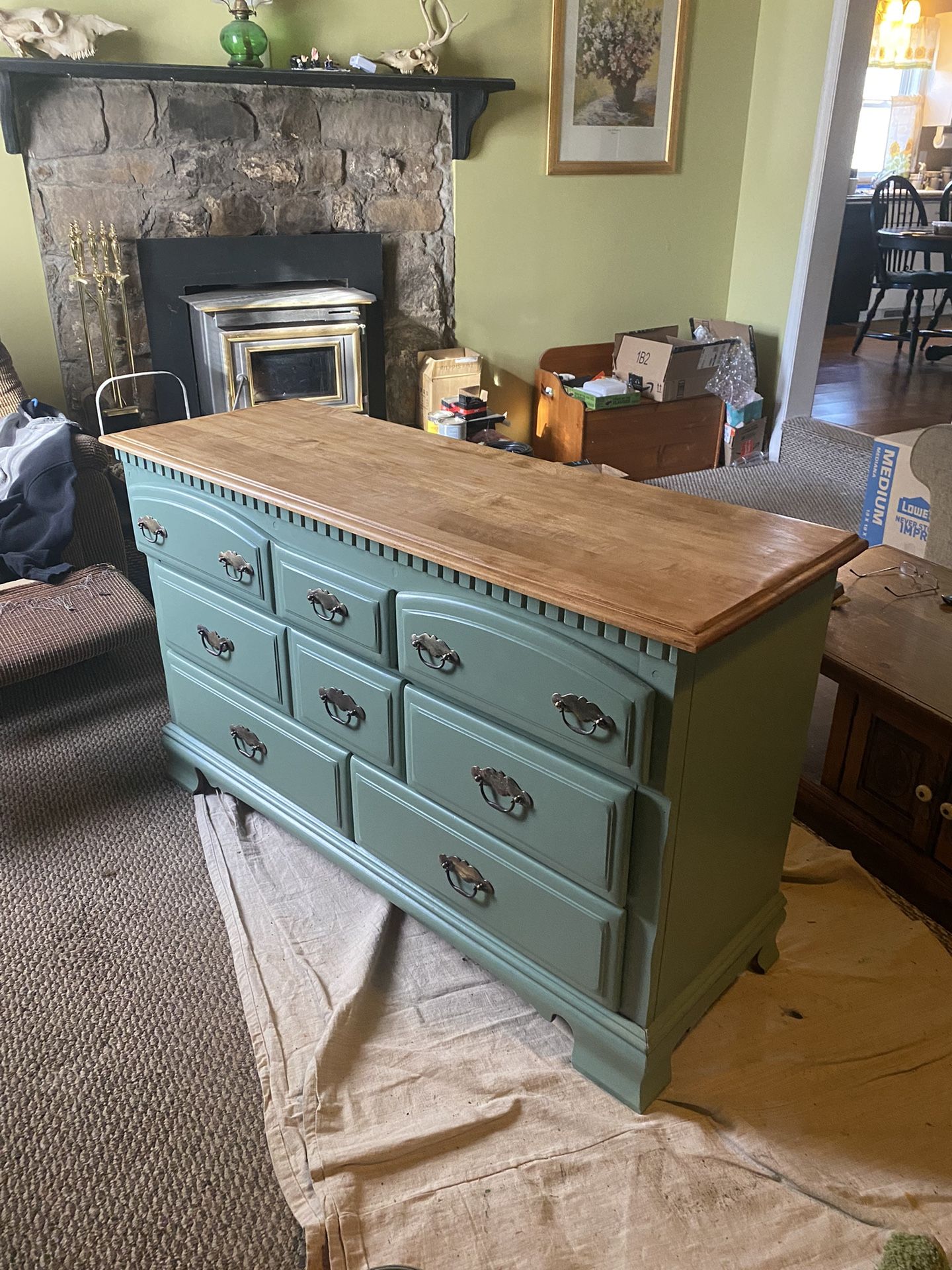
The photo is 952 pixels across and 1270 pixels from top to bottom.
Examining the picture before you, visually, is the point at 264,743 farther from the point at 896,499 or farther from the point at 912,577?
the point at 896,499

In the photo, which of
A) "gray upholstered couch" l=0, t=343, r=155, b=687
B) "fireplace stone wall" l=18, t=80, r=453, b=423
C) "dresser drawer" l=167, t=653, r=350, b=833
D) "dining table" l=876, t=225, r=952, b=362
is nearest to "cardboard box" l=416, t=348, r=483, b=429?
"fireplace stone wall" l=18, t=80, r=453, b=423

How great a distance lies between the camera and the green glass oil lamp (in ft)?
10.5

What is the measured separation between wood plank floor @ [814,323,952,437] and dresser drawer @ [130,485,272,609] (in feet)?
10.3

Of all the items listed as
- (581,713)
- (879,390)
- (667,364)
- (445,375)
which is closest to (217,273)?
(445,375)

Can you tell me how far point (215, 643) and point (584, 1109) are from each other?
3.38 feet

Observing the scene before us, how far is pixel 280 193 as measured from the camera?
359 cm

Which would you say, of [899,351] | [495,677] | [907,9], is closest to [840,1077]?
[495,677]

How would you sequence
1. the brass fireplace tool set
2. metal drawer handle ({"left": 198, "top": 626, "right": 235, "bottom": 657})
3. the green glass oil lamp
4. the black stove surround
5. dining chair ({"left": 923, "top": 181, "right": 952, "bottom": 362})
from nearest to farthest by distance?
metal drawer handle ({"left": 198, "top": 626, "right": 235, "bottom": 657}) < the green glass oil lamp < the brass fireplace tool set < the black stove surround < dining chair ({"left": 923, "top": 181, "right": 952, "bottom": 362})

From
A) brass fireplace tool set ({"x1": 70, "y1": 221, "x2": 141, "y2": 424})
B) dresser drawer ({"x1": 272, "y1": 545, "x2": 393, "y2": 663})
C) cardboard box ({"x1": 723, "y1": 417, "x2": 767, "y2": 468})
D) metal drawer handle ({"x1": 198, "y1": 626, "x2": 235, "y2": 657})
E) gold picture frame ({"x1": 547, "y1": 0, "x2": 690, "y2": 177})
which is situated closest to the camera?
dresser drawer ({"x1": 272, "y1": 545, "x2": 393, "y2": 663})

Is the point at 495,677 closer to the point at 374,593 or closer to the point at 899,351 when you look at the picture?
the point at 374,593

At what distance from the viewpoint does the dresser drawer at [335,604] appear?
4.85ft

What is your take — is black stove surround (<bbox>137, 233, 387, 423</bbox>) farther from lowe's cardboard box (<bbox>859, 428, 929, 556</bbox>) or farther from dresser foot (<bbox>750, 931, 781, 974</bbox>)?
dresser foot (<bbox>750, 931, 781, 974</bbox>)

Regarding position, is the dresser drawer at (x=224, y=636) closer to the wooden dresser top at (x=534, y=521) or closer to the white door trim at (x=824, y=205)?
the wooden dresser top at (x=534, y=521)

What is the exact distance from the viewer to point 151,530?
1926 mm
